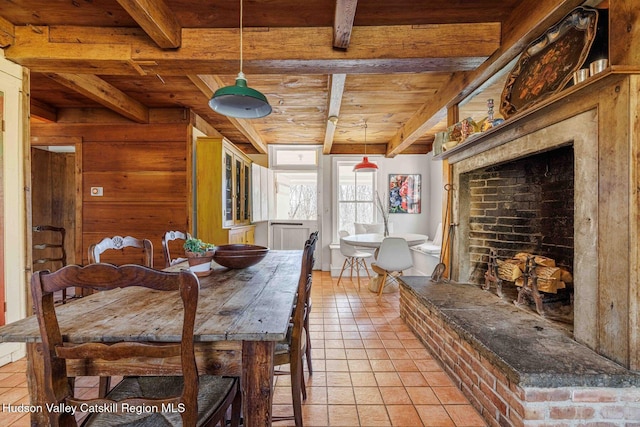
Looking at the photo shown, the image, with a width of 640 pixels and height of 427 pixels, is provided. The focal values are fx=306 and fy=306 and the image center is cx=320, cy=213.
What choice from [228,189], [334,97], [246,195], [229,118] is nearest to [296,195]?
[246,195]

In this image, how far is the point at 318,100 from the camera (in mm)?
3518

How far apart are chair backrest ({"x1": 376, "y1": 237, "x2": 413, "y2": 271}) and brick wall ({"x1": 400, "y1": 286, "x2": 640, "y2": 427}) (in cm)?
189

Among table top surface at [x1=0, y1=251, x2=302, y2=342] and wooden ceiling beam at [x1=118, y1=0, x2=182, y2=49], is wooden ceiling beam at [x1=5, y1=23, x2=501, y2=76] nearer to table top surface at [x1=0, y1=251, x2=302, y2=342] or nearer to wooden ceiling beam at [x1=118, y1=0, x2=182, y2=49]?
wooden ceiling beam at [x1=118, y1=0, x2=182, y2=49]

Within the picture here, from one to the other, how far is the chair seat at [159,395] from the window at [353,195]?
4512 mm

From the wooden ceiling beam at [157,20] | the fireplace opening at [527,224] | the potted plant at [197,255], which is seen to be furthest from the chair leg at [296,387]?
the wooden ceiling beam at [157,20]

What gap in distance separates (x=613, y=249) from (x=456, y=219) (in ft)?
4.65

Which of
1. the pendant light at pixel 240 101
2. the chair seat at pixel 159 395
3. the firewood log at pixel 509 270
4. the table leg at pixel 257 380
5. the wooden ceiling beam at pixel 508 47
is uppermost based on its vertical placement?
the wooden ceiling beam at pixel 508 47

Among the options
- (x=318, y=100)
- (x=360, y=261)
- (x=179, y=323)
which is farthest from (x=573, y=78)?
(x=360, y=261)

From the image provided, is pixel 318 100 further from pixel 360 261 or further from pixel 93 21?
pixel 360 261

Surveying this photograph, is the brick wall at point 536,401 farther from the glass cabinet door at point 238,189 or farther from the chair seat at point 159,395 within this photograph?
Result: the glass cabinet door at point 238,189

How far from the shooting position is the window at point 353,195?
5.67 metres

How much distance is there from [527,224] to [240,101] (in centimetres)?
232

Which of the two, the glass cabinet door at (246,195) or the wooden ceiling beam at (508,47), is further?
the glass cabinet door at (246,195)

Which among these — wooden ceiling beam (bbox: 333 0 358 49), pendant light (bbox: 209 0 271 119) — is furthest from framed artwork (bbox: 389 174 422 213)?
pendant light (bbox: 209 0 271 119)
